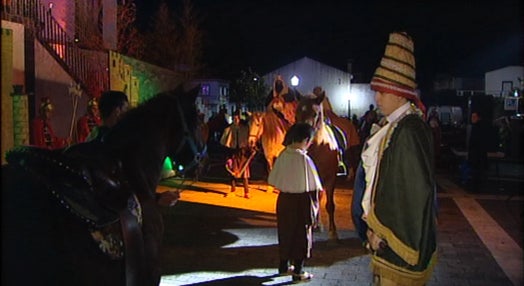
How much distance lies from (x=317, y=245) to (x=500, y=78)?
3773 cm

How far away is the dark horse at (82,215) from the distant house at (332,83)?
41.3 metres

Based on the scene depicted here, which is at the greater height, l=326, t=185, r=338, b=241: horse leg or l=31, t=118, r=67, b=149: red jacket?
l=31, t=118, r=67, b=149: red jacket

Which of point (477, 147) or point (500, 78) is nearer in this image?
point (477, 147)

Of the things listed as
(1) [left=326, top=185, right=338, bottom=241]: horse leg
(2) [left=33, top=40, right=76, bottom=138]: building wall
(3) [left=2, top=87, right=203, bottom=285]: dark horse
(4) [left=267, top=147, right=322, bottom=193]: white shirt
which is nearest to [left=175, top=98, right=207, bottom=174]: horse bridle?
(3) [left=2, top=87, right=203, bottom=285]: dark horse

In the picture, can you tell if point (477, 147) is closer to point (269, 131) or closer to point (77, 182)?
point (269, 131)

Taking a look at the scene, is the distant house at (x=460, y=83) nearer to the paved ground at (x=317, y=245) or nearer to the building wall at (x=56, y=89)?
the paved ground at (x=317, y=245)

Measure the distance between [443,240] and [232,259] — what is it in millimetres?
3480

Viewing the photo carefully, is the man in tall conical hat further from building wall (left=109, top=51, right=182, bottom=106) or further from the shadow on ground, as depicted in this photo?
building wall (left=109, top=51, right=182, bottom=106)

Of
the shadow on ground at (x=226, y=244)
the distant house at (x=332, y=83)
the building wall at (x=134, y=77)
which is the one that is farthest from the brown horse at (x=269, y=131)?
the distant house at (x=332, y=83)

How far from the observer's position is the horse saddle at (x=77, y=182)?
286 centimetres

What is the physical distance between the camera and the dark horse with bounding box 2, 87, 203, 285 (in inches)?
105

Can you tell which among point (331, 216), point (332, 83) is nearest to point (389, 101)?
point (331, 216)

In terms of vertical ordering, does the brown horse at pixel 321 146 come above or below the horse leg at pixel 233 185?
above

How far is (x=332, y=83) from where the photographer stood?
152 feet
